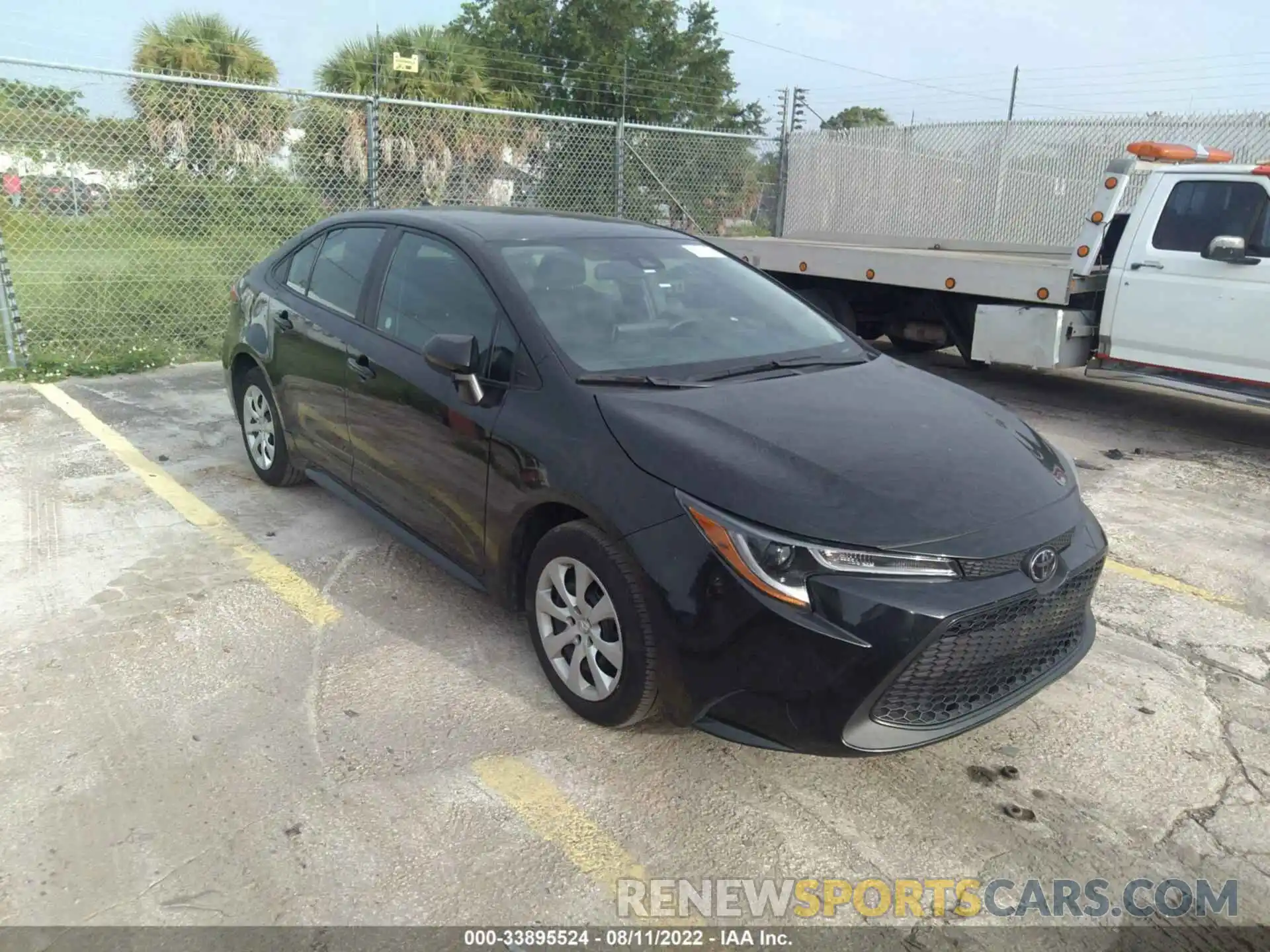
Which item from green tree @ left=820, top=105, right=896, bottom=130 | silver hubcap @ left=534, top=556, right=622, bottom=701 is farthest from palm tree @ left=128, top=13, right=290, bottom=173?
green tree @ left=820, top=105, right=896, bottom=130

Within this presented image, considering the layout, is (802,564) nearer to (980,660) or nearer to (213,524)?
(980,660)

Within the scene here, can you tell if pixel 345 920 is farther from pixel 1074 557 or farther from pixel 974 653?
pixel 1074 557

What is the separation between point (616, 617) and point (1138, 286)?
6.19m

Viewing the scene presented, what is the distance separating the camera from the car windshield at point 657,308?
3566mm

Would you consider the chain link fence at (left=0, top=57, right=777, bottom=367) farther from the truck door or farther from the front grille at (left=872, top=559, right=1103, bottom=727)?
the front grille at (left=872, top=559, right=1103, bottom=727)

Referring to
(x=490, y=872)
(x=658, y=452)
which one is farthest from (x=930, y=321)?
(x=490, y=872)

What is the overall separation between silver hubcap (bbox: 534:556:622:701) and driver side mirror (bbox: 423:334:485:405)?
72 centimetres

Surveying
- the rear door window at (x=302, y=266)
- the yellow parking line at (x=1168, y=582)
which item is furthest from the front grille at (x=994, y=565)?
the rear door window at (x=302, y=266)

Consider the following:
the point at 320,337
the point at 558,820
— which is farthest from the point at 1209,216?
the point at 558,820

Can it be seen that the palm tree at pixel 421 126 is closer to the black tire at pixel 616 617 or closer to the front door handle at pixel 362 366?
the front door handle at pixel 362 366

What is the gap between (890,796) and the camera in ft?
9.76

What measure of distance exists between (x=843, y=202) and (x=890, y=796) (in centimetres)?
1396

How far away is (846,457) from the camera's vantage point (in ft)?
9.64

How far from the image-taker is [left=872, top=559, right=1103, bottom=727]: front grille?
2.64 m
